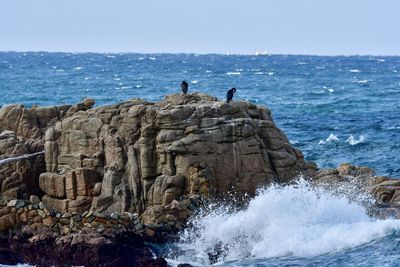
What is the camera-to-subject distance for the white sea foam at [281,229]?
101ft

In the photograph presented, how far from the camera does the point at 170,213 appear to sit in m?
31.6

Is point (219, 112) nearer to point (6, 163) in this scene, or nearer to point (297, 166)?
point (297, 166)

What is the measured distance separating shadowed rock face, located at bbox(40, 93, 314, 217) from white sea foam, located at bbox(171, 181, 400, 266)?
1300 millimetres

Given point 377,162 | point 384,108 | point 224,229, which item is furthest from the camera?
point 384,108

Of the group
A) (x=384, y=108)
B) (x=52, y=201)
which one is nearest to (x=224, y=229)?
(x=52, y=201)

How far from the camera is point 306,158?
51000 millimetres

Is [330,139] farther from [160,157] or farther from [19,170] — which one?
[19,170]

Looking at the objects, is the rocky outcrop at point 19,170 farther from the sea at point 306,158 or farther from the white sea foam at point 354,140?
the white sea foam at point 354,140

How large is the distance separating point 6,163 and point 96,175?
3.47 metres

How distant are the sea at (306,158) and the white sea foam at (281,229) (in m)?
0.03

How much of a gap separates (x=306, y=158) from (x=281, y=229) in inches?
772

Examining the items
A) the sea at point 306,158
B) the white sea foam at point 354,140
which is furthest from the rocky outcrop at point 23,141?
the white sea foam at point 354,140

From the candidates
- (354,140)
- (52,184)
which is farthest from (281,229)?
(354,140)

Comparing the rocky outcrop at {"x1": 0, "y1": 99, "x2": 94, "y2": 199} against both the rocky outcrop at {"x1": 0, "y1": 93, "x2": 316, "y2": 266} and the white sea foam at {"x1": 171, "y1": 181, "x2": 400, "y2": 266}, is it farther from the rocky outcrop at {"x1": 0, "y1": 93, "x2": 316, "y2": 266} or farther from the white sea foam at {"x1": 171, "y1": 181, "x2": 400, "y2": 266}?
the white sea foam at {"x1": 171, "y1": 181, "x2": 400, "y2": 266}
